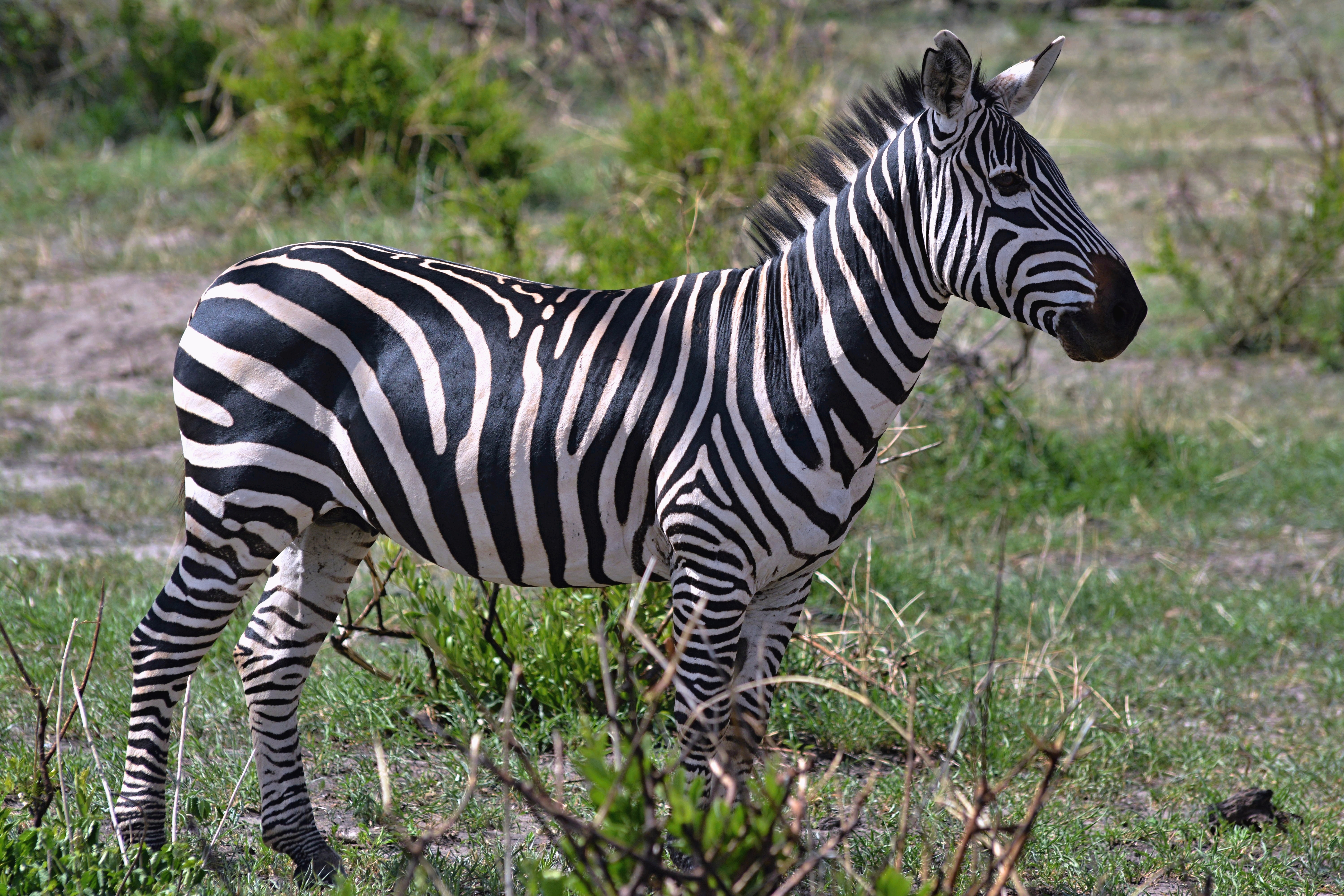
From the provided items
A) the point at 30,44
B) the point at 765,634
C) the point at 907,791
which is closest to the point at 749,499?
the point at 765,634

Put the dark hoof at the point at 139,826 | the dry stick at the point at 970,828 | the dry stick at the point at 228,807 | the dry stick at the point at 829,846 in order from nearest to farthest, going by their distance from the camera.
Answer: the dry stick at the point at 829,846 < the dry stick at the point at 970,828 < the dry stick at the point at 228,807 < the dark hoof at the point at 139,826

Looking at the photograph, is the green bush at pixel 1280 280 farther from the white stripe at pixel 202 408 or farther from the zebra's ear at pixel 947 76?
the white stripe at pixel 202 408

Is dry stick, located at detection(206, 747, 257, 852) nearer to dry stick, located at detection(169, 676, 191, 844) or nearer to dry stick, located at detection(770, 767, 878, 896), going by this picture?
dry stick, located at detection(169, 676, 191, 844)

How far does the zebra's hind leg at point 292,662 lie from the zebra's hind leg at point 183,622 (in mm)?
156

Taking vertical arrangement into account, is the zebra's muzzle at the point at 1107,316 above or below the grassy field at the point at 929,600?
above

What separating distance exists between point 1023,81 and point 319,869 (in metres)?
2.76

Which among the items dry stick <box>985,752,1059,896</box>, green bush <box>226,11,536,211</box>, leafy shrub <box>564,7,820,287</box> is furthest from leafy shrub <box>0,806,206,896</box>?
green bush <box>226,11,536,211</box>

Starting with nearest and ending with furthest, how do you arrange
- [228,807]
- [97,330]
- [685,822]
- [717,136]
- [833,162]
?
1. [685,822]
2. [228,807]
3. [833,162]
4. [97,330]
5. [717,136]

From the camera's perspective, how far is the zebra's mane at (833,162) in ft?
10.2

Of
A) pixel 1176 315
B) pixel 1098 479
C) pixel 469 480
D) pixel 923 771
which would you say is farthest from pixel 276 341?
pixel 1176 315

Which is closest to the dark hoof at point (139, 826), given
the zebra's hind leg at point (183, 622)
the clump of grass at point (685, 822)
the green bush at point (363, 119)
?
the zebra's hind leg at point (183, 622)

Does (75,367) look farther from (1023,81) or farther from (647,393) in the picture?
(1023,81)

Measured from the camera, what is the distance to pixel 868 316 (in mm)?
2977

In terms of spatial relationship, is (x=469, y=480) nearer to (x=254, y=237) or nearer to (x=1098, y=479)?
(x=1098, y=479)
